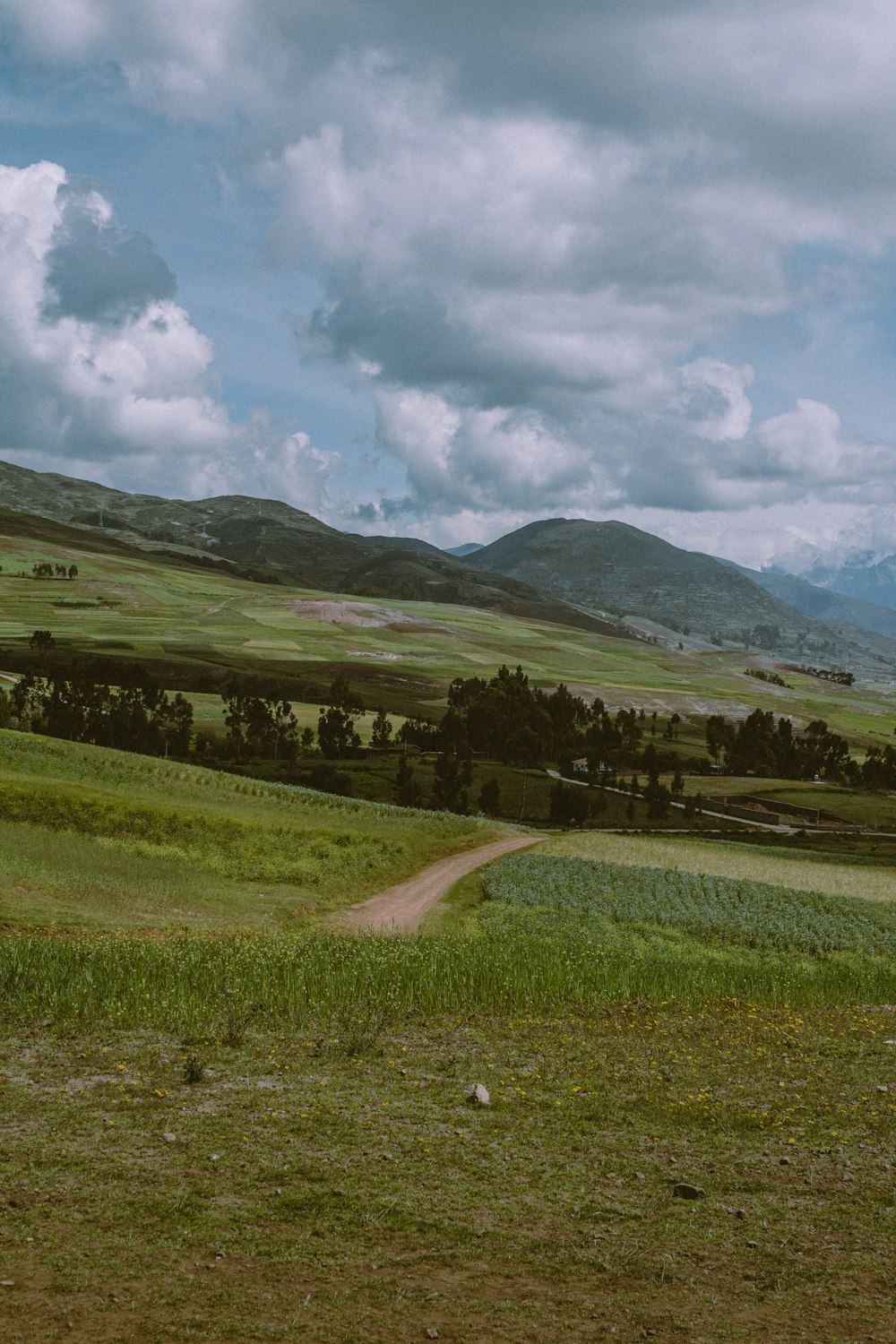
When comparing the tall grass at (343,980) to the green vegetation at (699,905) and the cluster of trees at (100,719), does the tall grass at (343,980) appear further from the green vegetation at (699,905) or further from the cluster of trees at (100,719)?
the cluster of trees at (100,719)

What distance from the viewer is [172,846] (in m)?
54.9

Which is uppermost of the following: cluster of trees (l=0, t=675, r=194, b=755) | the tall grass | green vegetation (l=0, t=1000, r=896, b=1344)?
green vegetation (l=0, t=1000, r=896, b=1344)

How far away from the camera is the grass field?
4122cm

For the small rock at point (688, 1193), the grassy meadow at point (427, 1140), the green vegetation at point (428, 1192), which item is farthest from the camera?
the small rock at point (688, 1193)

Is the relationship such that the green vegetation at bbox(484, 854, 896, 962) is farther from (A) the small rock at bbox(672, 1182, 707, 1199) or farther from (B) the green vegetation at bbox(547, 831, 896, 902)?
(A) the small rock at bbox(672, 1182, 707, 1199)

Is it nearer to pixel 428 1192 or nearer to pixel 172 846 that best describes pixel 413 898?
pixel 172 846

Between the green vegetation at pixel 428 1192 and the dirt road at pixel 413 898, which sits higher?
the green vegetation at pixel 428 1192

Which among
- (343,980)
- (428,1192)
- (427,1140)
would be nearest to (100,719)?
(343,980)

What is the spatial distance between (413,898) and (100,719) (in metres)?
113

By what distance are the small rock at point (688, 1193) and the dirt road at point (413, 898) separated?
26.3 meters

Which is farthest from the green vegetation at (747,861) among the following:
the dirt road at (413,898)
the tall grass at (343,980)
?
the tall grass at (343,980)

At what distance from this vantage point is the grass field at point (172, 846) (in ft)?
135

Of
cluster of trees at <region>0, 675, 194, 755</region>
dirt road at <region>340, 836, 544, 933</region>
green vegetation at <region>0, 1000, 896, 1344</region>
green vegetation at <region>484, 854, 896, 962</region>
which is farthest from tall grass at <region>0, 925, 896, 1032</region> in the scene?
cluster of trees at <region>0, 675, 194, 755</region>

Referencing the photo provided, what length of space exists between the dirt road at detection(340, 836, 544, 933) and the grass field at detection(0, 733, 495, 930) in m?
1.35
